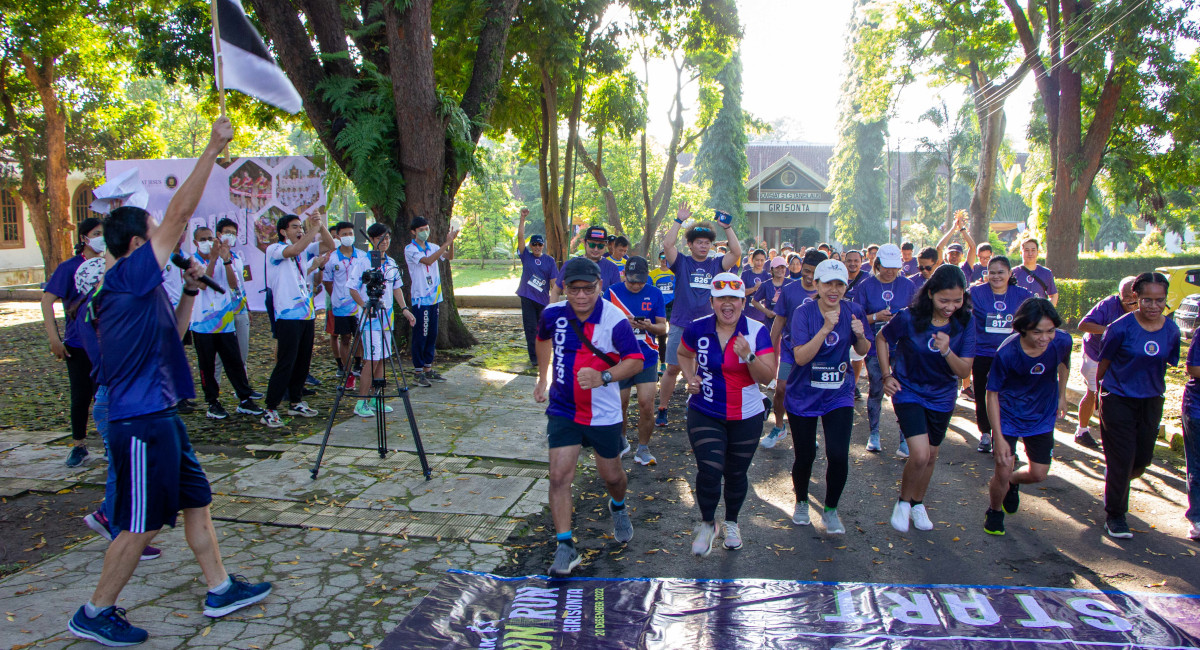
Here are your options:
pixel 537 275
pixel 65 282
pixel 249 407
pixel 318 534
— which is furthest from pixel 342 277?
pixel 318 534

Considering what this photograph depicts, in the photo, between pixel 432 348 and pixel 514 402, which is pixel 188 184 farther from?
pixel 432 348

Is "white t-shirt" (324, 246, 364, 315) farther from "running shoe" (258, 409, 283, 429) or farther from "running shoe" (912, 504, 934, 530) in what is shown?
"running shoe" (912, 504, 934, 530)

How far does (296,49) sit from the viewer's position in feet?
33.8

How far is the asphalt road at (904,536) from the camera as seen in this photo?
452 cm

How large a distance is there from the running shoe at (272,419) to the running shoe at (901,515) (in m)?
5.82

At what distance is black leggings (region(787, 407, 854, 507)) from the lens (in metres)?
5.04

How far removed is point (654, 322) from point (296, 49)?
687 centimetres

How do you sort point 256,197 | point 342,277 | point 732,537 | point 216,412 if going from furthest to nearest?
1. point 256,197
2. point 342,277
3. point 216,412
4. point 732,537

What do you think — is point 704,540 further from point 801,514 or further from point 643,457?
point 643,457

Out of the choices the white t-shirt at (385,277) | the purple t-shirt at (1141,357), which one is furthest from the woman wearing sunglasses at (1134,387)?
the white t-shirt at (385,277)

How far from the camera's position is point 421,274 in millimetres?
9828

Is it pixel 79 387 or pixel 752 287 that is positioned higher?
pixel 752 287

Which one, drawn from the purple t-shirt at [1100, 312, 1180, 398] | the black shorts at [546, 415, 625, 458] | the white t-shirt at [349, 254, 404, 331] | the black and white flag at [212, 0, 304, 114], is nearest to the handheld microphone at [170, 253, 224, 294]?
the black and white flag at [212, 0, 304, 114]

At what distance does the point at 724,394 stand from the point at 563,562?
1.38 m
